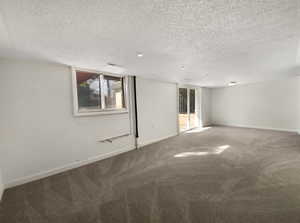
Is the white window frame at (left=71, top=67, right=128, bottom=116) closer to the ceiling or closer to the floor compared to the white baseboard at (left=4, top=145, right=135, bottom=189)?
closer to the ceiling

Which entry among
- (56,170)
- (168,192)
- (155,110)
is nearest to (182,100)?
(155,110)

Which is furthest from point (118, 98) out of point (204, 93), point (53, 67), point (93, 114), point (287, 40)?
point (204, 93)

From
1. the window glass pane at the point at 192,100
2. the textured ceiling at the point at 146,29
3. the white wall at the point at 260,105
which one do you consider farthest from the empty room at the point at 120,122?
the window glass pane at the point at 192,100

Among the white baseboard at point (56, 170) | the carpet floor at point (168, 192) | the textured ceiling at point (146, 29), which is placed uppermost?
the textured ceiling at point (146, 29)

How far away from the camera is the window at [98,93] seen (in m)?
3.14

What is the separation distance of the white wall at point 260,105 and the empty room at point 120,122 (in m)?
2.38

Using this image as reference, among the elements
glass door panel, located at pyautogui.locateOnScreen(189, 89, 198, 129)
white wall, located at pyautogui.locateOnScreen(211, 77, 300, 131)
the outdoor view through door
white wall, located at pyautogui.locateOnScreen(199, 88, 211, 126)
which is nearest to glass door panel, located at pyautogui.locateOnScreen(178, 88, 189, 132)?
the outdoor view through door

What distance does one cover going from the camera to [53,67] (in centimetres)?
271

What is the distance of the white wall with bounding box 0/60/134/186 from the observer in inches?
90.1

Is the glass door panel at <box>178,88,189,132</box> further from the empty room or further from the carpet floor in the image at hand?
the carpet floor

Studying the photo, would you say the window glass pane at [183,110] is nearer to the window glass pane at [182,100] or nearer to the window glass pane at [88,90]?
the window glass pane at [182,100]

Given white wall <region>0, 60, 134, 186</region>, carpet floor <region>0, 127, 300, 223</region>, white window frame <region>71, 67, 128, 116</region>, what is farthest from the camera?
white window frame <region>71, 67, 128, 116</region>

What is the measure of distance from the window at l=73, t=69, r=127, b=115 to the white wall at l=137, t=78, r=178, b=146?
580 mm

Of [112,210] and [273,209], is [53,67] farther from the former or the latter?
[273,209]
